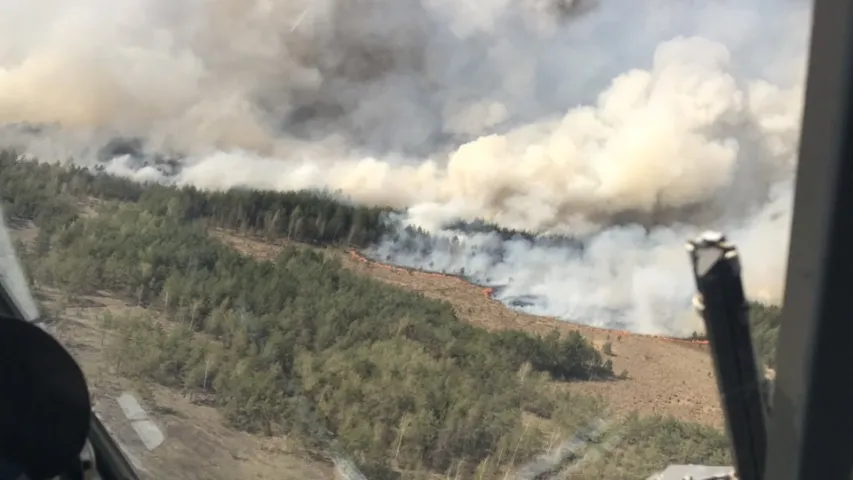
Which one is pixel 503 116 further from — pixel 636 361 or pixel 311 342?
pixel 311 342

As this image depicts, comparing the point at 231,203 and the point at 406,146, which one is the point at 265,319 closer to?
the point at 231,203

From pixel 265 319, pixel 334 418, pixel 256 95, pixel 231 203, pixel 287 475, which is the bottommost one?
pixel 287 475

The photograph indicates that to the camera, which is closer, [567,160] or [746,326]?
[746,326]

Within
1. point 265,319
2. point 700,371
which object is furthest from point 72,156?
point 700,371

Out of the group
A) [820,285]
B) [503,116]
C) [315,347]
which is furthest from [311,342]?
[820,285]

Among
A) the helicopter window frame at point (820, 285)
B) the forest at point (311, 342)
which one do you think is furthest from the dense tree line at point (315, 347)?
the helicopter window frame at point (820, 285)
